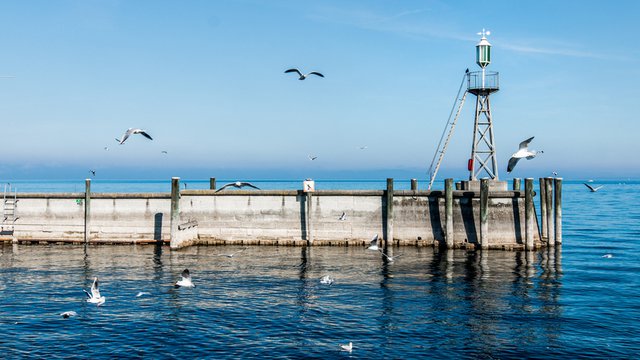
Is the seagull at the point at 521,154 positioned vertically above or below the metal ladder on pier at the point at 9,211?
above

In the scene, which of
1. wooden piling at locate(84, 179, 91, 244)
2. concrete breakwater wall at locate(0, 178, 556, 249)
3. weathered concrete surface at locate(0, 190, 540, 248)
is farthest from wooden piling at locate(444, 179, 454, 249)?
wooden piling at locate(84, 179, 91, 244)

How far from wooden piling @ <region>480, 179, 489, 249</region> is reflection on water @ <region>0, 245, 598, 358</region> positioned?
1.24 m

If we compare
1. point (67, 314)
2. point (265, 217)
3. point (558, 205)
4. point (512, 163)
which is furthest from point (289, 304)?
point (558, 205)

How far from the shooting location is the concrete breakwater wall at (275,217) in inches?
1471

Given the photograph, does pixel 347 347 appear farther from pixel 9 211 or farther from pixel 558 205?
pixel 9 211

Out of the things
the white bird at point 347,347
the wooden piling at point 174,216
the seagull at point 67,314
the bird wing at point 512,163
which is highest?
the bird wing at point 512,163

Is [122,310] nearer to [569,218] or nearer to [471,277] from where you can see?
[471,277]

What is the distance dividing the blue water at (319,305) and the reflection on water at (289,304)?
0.08 m

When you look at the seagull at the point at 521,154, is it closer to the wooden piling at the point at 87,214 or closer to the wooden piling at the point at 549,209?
the wooden piling at the point at 549,209

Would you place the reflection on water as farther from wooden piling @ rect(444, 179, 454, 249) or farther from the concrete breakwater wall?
the concrete breakwater wall

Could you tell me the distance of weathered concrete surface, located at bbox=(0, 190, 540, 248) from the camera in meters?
37.6

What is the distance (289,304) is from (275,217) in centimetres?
1570

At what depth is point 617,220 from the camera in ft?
230

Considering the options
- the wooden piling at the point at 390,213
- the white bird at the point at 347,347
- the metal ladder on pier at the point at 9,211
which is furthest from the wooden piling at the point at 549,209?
the metal ladder on pier at the point at 9,211
